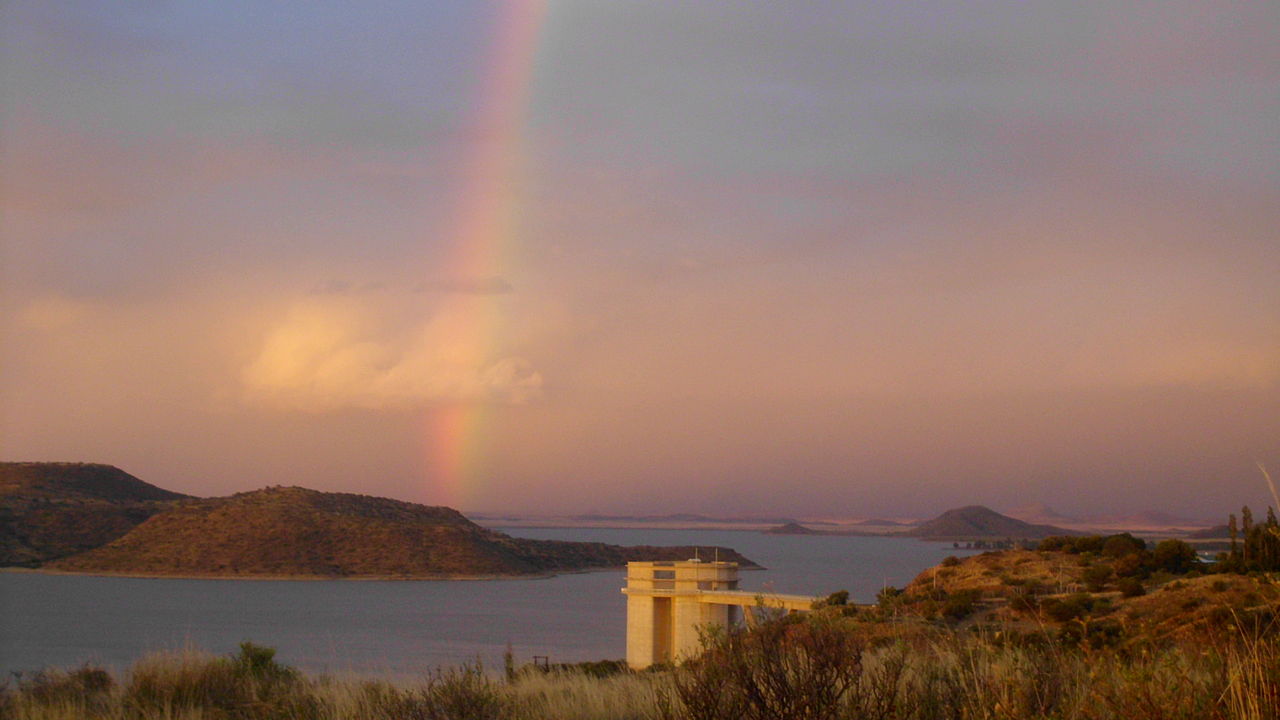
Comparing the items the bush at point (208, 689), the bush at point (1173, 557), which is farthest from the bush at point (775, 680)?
the bush at point (1173, 557)

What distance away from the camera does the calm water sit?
85125 millimetres

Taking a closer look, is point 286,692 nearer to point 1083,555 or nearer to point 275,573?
point 1083,555

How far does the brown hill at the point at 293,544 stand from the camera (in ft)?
506

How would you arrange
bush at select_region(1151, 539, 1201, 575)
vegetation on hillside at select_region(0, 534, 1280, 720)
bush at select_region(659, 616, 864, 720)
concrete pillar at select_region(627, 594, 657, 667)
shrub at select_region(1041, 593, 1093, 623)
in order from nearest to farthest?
vegetation on hillside at select_region(0, 534, 1280, 720) < bush at select_region(659, 616, 864, 720) < shrub at select_region(1041, 593, 1093, 623) < bush at select_region(1151, 539, 1201, 575) < concrete pillar at select_region(627, 594, 657, 667)

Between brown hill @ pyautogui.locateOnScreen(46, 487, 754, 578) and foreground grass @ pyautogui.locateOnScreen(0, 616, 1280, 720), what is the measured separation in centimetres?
15107

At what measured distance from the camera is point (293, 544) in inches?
6294

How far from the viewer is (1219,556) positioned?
31906mm

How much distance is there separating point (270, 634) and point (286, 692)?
96225mm

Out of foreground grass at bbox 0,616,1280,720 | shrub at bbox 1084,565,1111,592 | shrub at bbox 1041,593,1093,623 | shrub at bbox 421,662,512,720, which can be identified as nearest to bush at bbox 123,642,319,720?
foreground grass at bbox 0,616,1280,720

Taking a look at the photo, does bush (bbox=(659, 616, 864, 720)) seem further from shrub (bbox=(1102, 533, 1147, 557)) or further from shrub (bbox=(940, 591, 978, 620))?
shrub (bbox=(1102, 533, 1147, 557))

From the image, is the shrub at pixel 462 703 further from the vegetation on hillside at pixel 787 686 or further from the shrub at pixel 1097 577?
the shrub at pixel 1097 577

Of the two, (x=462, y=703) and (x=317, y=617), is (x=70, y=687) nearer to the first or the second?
(x=462, y=703)

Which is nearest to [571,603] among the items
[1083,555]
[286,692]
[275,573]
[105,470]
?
[275,573]

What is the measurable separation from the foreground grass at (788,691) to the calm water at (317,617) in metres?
56.2
